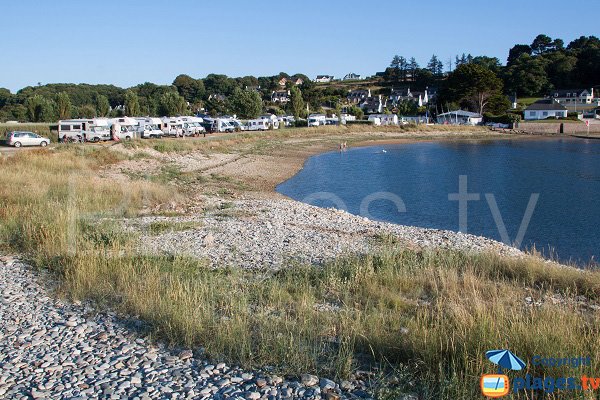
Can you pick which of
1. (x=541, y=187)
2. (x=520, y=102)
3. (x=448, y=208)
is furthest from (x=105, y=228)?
(x=520, y=102)

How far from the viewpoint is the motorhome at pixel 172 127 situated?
199 ft

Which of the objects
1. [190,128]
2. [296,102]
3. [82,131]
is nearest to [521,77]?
[296,102]

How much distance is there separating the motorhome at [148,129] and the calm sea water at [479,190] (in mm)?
16450

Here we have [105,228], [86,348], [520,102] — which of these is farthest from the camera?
[520,102]

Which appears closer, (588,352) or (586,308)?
(588,352)

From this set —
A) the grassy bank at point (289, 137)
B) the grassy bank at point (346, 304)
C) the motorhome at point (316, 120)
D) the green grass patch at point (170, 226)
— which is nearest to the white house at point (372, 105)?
the grassy bank at point (289, 137)

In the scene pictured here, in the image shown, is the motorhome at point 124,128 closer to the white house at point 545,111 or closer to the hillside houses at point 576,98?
the white house at point 545,111

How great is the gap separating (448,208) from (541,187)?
11892 mm

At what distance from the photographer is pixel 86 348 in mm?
6684

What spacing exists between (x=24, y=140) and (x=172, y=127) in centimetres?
2000

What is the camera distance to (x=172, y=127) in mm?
62062

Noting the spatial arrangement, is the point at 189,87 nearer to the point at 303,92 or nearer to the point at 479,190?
the point at 303,92

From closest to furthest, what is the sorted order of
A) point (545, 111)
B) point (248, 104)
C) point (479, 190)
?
point (479, 190), point (248, 104), point (545, 111)

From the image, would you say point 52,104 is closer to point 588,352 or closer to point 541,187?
point 541,187
